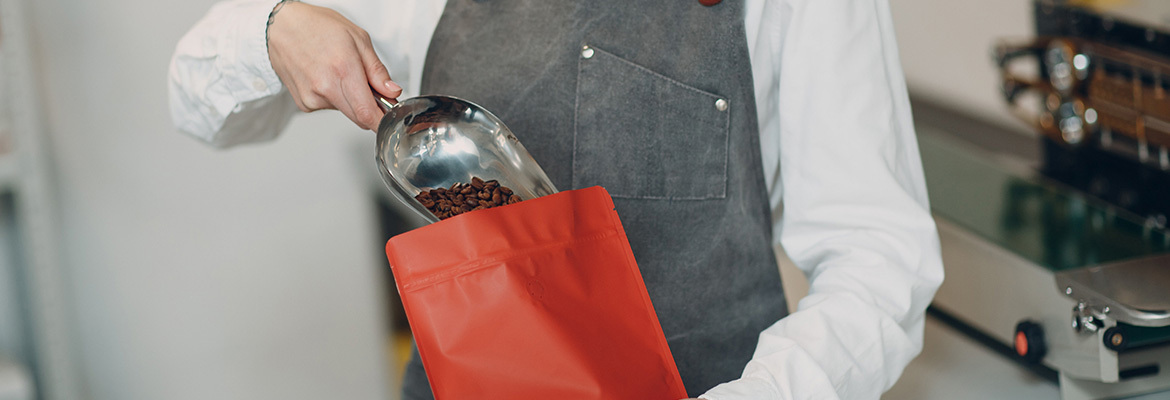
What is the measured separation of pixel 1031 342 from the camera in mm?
805

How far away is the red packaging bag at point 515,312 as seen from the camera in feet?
1.79

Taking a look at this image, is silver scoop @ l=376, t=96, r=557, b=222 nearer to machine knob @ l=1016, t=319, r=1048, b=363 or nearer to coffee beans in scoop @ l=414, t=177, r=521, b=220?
coffee beans in scoop @ l=414, t=177, r=521, b=220

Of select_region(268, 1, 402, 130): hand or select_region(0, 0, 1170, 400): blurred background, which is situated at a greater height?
select_region(268, 1, 402, 130): hand

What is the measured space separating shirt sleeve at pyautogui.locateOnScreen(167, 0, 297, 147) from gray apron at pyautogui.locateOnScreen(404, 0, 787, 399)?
0.64ft

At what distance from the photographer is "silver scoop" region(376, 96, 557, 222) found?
0.63 metres

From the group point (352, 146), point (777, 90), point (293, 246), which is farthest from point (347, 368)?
point (777, 90)

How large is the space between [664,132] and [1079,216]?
1.75 feet

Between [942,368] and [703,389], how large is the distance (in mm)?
269

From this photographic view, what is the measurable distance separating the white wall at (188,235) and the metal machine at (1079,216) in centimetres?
123

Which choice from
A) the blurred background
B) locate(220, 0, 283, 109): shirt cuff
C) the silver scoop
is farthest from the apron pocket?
the blurred background

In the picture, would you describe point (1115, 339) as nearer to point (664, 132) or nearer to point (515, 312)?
point (664, 132)

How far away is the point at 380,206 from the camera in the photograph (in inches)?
75.6

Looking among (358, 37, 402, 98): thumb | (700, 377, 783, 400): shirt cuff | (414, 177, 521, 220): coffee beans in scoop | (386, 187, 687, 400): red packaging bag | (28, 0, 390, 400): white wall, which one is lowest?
(28, 0, 390, 400): white wall

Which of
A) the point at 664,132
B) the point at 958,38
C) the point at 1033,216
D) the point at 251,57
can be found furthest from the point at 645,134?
the point at 958,38
